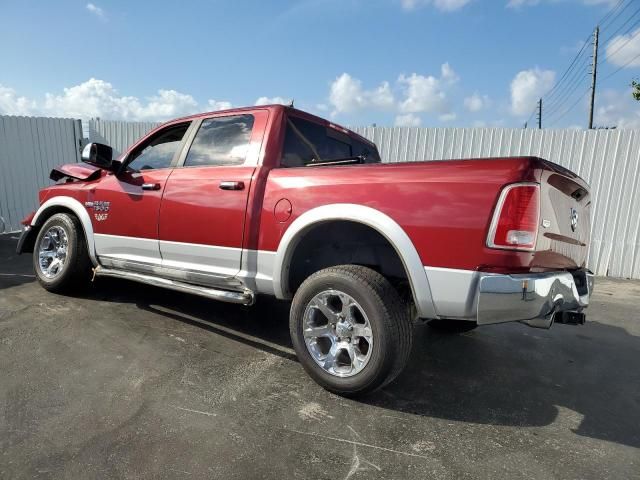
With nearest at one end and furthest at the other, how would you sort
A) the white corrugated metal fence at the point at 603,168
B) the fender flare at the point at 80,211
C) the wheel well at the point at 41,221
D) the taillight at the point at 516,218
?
the taillight at the point at 516,218
the fender flare at the point at 80,211
the wheel well at the point at 41,221
the white corrugated metal fence at the point at 603,168

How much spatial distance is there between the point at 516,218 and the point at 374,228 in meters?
0.76

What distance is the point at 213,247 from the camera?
10.1 ft

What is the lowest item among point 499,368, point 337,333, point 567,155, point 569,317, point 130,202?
point 499,368

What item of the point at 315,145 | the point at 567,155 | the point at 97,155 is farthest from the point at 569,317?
the point at 567,155

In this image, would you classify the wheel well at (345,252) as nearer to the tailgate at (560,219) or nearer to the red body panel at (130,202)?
the tailgate at (560,219)

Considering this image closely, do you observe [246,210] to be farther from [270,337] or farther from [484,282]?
[484,282]

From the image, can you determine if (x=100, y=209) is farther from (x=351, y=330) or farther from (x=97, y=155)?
(x=351, y=330)

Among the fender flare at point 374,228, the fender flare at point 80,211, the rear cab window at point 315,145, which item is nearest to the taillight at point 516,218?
the fender flare at point 374,228

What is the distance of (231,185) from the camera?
296 centimetres

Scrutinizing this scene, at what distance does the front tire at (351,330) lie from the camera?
7.57 ft

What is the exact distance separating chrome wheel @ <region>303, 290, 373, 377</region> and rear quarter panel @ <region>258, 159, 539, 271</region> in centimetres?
57

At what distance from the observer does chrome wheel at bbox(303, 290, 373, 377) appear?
8.05ft

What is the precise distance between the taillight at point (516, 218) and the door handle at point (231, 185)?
1.74 meters

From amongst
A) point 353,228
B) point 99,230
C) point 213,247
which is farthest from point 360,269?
point 99,230
